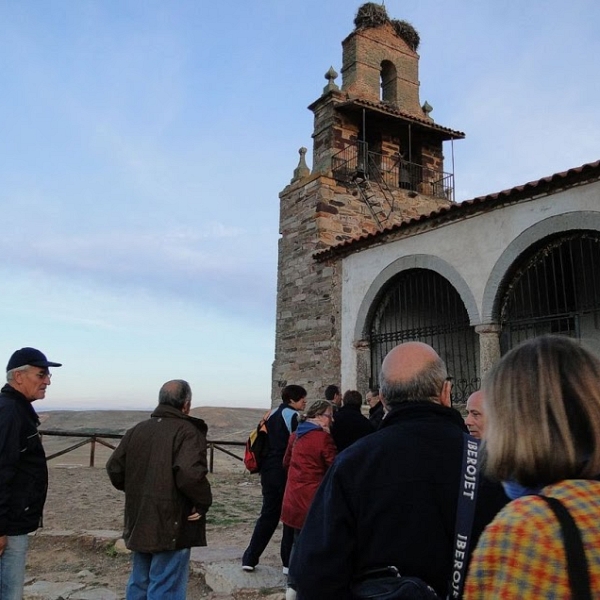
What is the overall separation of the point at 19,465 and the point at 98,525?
4.17m

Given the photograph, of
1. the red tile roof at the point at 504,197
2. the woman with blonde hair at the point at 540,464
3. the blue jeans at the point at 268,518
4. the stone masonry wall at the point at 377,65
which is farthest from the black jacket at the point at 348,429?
the stone masonry wall at the point at 377,65

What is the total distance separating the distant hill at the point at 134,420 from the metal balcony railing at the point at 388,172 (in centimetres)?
986

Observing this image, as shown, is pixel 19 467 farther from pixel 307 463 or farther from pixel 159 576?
pixel 307 463

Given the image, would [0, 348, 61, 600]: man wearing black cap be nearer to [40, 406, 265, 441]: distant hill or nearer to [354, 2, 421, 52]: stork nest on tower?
[354, 2, 421, 52]: stork nest on tower

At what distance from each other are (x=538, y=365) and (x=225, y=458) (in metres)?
14.9

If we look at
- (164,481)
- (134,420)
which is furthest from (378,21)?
(134,420)

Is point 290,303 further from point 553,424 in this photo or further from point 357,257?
point 553,424

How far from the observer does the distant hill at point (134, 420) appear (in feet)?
69.5

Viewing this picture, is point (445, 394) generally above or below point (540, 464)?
above

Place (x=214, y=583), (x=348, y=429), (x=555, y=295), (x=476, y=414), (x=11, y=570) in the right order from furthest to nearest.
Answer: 1. (x=555, y=295)
2. (x=214, y=583)
3. (x=348, y=429)
4. (x=476, y=414)
5. (x=11, y=570)

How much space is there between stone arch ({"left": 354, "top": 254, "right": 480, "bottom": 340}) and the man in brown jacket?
5.48m

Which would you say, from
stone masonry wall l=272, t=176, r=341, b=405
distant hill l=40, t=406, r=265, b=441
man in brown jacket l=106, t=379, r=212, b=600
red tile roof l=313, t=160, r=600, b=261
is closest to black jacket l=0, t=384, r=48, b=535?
man in brown jacket l=106, t=379, r=212, b=600

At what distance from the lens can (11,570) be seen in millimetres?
3027

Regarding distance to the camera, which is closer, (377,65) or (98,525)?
(98,525)
